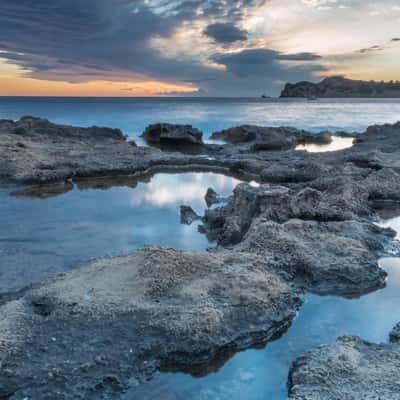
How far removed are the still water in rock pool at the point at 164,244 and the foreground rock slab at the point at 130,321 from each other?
34cm

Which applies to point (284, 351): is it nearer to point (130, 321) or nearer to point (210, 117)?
point (130, 321)

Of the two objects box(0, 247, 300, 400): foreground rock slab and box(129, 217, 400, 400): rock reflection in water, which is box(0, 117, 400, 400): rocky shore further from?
box(129, 217, 400, 400): rock reflection in water

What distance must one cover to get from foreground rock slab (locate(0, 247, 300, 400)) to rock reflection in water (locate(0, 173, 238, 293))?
7.60 feet

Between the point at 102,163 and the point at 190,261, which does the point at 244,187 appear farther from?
the point at 102,163

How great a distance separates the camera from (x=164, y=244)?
11984 millimetres

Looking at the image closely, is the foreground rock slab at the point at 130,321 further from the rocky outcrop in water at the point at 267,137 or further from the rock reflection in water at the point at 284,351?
the rocky outcrop in water at the point at 267,137

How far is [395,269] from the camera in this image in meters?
10.1

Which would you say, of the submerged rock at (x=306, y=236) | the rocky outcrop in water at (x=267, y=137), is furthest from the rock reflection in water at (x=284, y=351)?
the rocky outcrop in water at (x=267, y=137)

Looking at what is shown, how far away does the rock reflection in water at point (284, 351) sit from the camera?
5.98 m

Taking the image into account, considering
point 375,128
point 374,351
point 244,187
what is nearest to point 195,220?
point 244,187

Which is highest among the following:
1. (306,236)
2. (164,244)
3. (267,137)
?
(267,137)

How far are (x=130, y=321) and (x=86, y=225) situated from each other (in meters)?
7.47

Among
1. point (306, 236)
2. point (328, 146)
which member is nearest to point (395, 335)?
point (306, 236)

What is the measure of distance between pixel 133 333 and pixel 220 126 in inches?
1960
